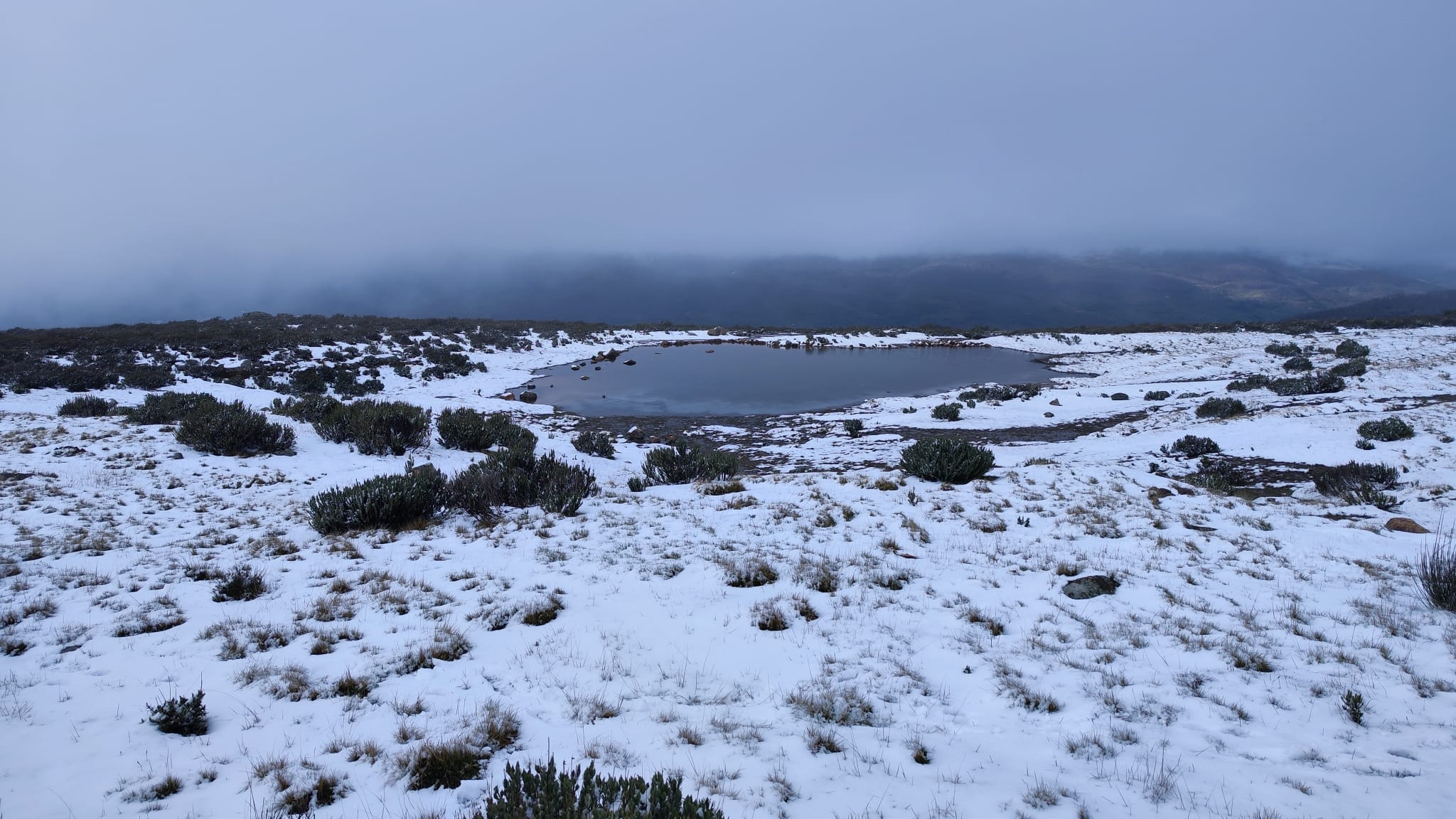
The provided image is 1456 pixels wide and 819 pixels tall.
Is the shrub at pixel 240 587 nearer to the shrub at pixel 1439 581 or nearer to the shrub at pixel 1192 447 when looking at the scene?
the shrub at pixel 1439 581

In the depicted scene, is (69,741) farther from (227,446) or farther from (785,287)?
(785,287)

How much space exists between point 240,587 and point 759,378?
28107mm

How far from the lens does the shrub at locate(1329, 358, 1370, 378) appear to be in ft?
74.6

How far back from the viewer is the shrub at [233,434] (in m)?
12.3

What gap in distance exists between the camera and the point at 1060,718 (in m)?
4.05

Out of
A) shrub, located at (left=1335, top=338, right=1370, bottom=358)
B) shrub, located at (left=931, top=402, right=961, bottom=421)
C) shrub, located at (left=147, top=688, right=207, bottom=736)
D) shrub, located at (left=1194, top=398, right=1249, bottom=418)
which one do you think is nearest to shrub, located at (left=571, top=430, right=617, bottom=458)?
shrub, located at (left=147, top=688, right=207, bottom=736)

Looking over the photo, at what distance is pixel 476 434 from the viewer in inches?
592

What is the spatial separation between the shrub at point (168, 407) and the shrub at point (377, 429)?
332cm

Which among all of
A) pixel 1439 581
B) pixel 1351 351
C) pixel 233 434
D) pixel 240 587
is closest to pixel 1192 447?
pixel 1439 581

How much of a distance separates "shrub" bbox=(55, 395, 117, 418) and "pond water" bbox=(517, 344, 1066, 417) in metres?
13.7

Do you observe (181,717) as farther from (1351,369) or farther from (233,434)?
(1351,369)

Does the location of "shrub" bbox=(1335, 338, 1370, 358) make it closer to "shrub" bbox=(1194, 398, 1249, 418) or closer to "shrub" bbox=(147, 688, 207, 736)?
"shrub" bbox=(1194, 398, 1249, 418)

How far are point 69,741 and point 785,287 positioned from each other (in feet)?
618

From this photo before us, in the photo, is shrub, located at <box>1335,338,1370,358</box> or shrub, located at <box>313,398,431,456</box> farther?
shrub, located at <box>1335,338,1370,358</box>
